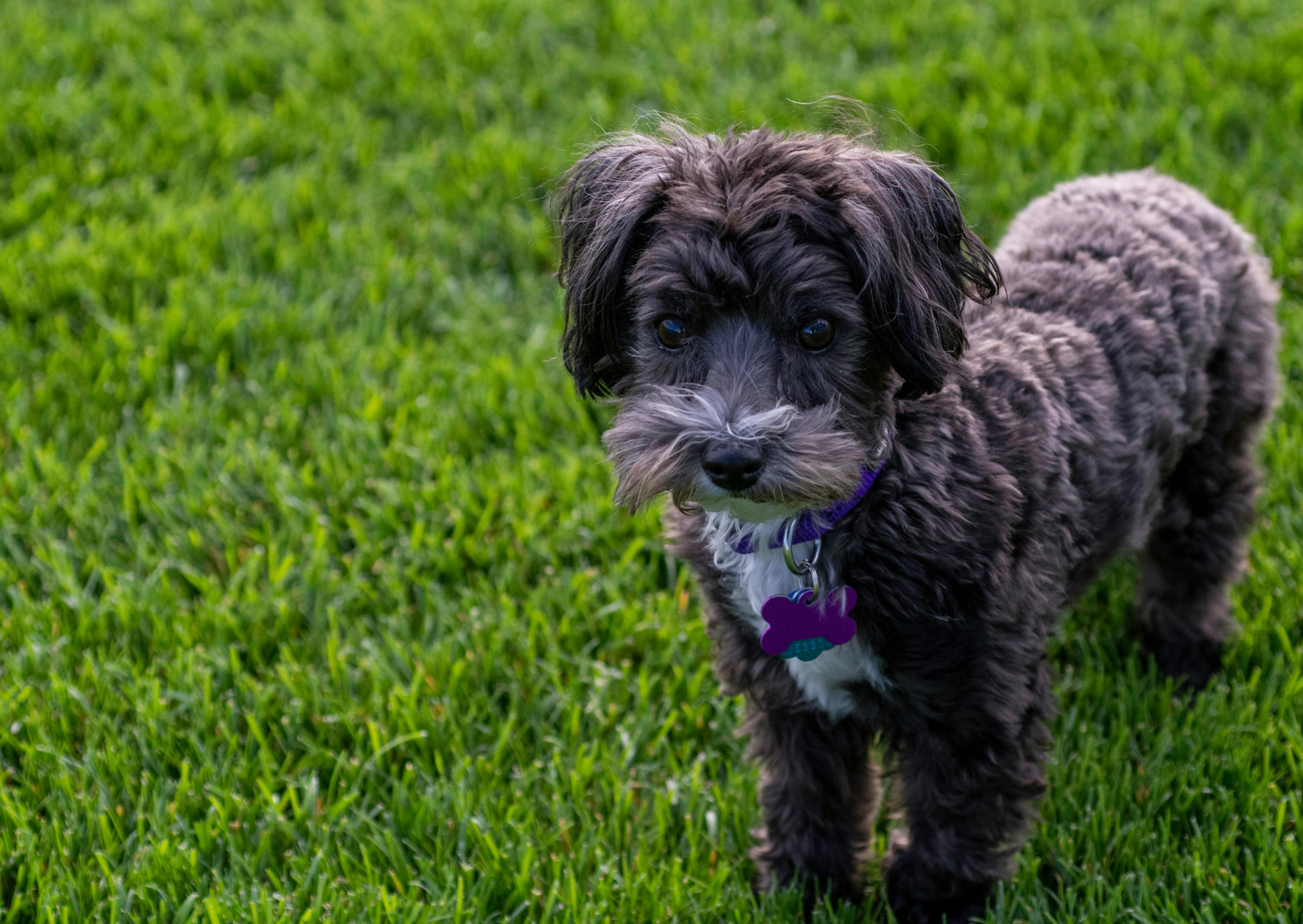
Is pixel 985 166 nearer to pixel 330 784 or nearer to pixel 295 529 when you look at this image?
pixel 295 529

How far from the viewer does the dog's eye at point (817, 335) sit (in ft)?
9.61

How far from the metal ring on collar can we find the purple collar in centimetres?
1

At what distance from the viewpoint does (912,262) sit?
115 inches

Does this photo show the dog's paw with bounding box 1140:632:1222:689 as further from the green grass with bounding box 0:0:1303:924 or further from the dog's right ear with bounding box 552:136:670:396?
the dog's right ear with bounding box 552:136:670:396

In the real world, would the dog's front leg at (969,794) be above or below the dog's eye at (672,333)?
below

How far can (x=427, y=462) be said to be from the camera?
16.8ft

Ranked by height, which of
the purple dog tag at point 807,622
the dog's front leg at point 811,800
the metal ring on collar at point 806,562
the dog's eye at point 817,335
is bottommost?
the dog's front leg at point 811,800

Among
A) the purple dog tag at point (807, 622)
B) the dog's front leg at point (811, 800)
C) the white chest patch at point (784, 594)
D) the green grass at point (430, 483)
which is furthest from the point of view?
the green grass at point (430, 483)

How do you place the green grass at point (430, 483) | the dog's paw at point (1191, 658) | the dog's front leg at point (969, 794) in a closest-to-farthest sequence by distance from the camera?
the dog's front leg at point (969, 794)
the green grass at point (430, 483)
the dog's paw at point (1191, 658)

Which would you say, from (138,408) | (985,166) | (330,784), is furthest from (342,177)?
(330,784)

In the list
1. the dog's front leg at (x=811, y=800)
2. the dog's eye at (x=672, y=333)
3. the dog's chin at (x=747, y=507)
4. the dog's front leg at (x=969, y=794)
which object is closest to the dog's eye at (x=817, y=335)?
the dog's eye at (x=672, y=333)

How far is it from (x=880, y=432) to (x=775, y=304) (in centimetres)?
41

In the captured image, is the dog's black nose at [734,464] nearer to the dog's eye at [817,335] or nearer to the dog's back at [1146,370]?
the dog's eye at [817,335]

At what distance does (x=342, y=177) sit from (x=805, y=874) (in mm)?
4872
